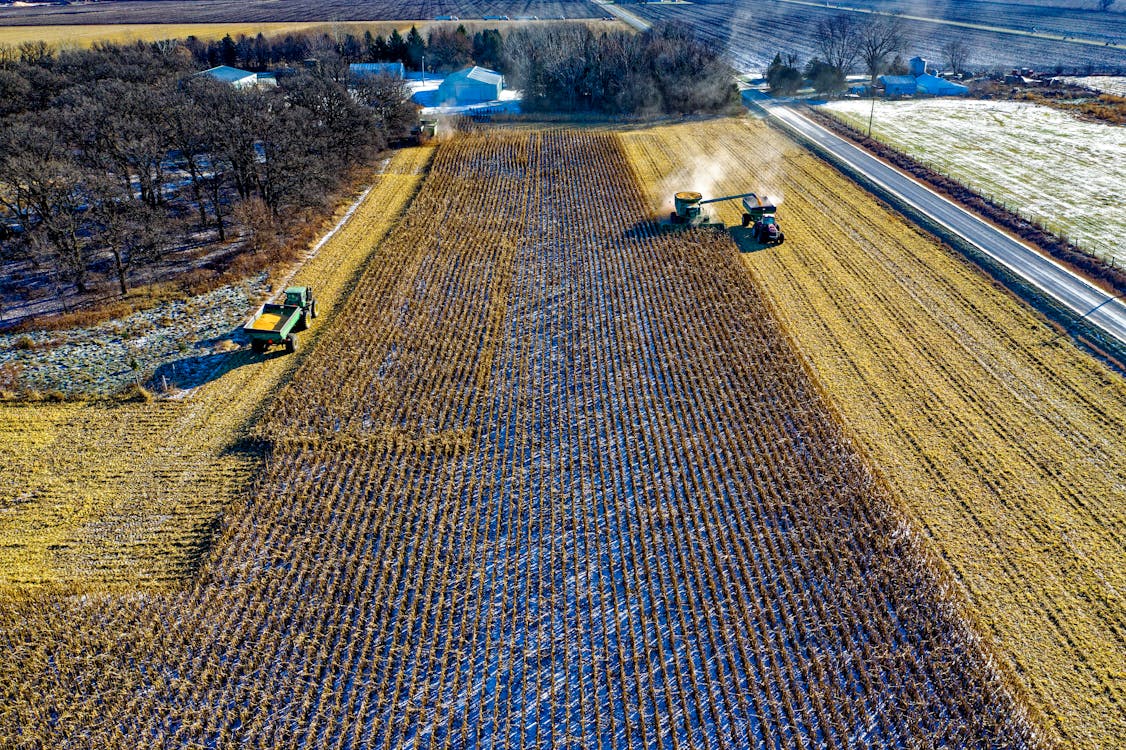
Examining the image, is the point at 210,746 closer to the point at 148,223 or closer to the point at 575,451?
the point at 575,451

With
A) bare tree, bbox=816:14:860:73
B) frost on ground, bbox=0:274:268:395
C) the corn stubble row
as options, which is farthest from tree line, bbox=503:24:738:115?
frost on ground, bbox=0:274:268:395

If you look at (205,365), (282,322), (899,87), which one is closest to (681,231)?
(282,322)

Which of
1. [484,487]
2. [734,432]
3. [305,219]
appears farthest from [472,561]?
[305,219]

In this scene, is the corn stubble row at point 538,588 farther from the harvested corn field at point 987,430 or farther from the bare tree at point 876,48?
the bare tree at point 876,48

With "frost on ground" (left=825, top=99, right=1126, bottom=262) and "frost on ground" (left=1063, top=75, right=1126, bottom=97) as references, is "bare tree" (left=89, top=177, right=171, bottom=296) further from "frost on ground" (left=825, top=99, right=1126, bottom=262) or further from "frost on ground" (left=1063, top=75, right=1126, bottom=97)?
"frost on ground" (left=1063, top=75, right=1126, bottom=97)

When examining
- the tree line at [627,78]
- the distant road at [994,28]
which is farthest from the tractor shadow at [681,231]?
the distant road at [994,28]

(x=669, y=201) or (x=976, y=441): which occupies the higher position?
(x=669, y=201)
